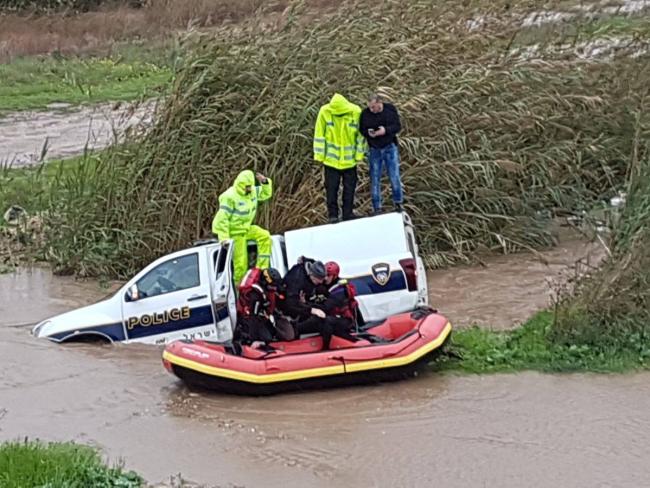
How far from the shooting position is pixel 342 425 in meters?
11.5

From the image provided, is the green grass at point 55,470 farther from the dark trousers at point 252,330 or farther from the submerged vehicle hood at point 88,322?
the submerged vehicle hood at point 88,322

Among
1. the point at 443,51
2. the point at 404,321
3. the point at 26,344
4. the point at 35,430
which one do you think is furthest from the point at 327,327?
the point at 443,51

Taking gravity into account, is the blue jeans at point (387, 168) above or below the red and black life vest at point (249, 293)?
above

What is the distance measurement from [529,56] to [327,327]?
32.4 feet

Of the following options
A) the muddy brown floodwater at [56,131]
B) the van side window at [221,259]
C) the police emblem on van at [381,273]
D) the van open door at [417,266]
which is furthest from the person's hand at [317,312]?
the muddy brown floodwater at [56,131]

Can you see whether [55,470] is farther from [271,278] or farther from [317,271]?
[317,271]

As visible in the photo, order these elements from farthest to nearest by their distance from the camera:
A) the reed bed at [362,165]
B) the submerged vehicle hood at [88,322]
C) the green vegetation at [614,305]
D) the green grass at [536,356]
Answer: the reed bed at [362,165], the submerged vehicle hood at [88,322], the green vegetation at [614,305], the green grass at [536,356]

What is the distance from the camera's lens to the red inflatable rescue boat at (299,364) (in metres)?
12.2

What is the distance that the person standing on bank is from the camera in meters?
16.5

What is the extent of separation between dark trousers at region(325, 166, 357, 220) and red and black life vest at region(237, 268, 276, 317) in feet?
14.0

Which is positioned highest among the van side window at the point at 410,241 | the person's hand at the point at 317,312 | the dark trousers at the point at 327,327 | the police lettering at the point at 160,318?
the van side window at the point at 410,241

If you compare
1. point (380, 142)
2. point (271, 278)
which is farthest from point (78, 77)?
point (271, 278)

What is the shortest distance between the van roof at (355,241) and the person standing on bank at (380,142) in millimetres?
2852

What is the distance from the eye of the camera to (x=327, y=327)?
41.6ft
